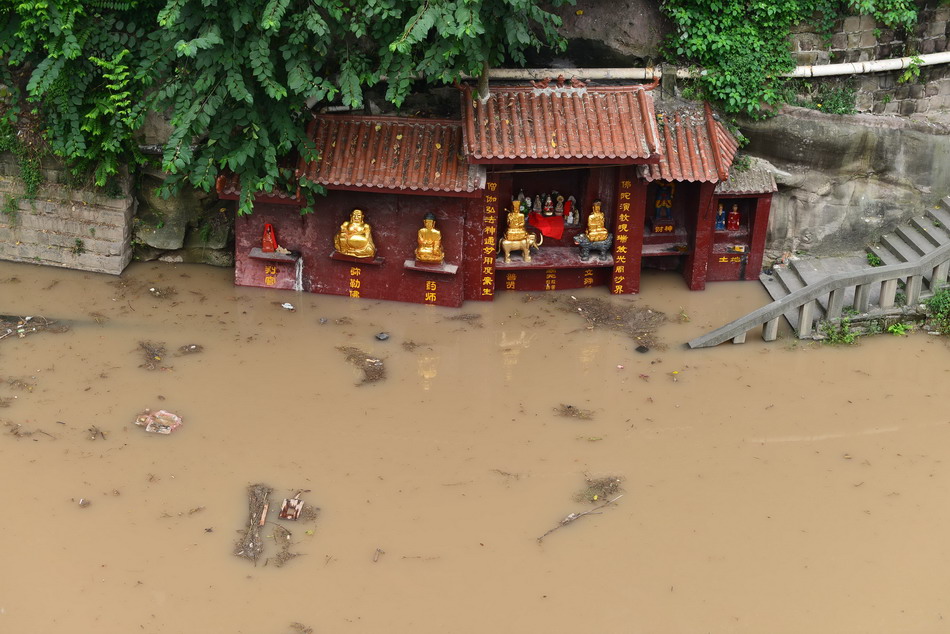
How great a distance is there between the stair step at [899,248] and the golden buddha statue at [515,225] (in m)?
5.02

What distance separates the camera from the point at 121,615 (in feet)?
28.0

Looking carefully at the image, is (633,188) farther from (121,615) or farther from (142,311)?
(121,615)

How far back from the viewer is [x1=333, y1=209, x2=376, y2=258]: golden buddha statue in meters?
13.0

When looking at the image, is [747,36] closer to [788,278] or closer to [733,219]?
[733,219]

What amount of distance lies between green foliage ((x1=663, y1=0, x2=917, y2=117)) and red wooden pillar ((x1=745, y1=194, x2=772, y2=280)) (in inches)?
48.2

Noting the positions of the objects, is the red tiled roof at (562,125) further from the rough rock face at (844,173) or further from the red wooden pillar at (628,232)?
the rough rock face at (844,173)

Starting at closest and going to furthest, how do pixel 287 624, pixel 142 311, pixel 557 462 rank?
pixel 287 624
pixel 557 462
pixel 142 311

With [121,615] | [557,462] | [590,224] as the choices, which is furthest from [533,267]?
[121,615]

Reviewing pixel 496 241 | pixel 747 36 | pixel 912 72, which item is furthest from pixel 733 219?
pixel 496 241

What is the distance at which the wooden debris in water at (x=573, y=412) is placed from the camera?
37.0 feet

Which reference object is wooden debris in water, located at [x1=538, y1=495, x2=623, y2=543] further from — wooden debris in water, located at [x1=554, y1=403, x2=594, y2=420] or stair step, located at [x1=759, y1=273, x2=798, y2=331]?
stair step, located at [x1=759, y1=273, x2=798, y2=331]

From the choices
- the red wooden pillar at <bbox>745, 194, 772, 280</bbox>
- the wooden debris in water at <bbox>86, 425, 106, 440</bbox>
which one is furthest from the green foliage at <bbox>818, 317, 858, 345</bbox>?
the wooden debris in water at <bbox>86, 425, 106, 440</bbox>

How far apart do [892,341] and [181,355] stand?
28.7ft

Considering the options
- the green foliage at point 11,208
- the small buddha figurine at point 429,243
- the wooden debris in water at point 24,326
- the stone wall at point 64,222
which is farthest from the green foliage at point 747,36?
the green foliage at point 11,208
